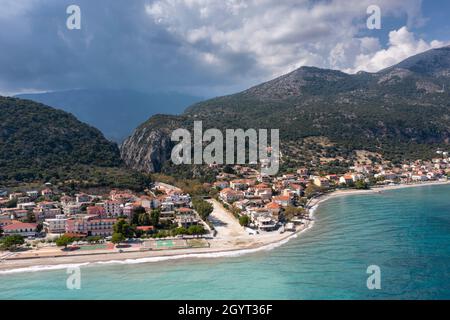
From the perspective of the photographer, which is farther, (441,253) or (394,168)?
(394,168)

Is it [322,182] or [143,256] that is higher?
[322,182]

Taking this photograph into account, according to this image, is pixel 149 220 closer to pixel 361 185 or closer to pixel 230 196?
pixel 230 196

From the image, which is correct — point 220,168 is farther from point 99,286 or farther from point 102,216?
point 99,286

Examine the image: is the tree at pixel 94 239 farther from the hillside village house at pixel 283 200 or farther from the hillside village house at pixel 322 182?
the hillside village house at pixel 322 182

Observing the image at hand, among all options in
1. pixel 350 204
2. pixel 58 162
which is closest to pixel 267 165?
pixel 350 204

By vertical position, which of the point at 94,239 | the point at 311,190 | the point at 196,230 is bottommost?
the point at 94,239

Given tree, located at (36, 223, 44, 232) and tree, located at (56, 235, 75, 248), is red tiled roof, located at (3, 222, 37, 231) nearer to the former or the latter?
tree, located at (36, 223, 44, 232)

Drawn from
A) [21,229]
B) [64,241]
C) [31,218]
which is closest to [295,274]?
[64,241]
